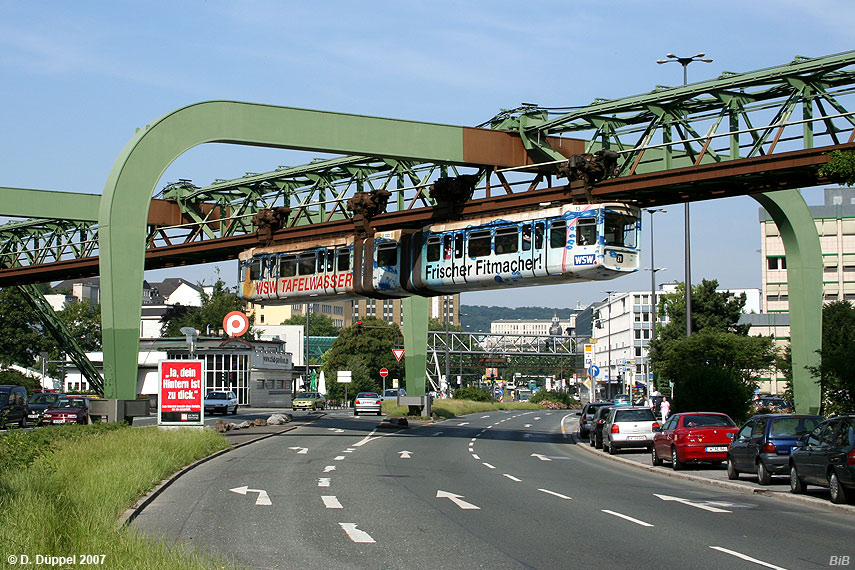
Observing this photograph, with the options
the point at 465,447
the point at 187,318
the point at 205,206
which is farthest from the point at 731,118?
the point at 187,318

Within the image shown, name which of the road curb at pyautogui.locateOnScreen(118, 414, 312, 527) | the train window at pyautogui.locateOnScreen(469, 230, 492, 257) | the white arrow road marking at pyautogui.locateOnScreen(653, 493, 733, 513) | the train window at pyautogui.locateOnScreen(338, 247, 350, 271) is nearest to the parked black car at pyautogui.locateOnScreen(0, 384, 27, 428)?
the road curb at pyautogui.locateOnScreen(118, 414, 312, 527)

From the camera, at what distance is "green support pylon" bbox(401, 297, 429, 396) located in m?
52.2

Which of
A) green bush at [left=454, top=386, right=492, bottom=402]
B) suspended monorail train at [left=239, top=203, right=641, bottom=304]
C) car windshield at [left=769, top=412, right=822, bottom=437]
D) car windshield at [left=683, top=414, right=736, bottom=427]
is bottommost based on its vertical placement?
green bush at [left=454, top=386, right=492, bottom=402]

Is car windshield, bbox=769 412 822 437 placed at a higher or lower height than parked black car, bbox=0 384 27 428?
higher

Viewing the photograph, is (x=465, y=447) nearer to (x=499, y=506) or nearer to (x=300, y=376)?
(x=499, y=506)

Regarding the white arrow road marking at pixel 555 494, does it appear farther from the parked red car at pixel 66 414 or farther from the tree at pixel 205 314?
the tree at pixel 205 314

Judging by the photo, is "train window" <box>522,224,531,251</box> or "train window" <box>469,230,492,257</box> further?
"train window" <box>469,230,492,257</box>

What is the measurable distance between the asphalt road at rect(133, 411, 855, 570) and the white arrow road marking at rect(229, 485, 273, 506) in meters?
0.02

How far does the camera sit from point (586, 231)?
2975cm

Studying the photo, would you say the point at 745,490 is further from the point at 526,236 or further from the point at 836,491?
the point at 526,236

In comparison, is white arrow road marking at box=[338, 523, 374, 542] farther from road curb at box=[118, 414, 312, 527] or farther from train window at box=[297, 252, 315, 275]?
train window at box=[297, 252, 315, 275]

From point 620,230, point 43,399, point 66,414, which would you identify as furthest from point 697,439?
point 43,399

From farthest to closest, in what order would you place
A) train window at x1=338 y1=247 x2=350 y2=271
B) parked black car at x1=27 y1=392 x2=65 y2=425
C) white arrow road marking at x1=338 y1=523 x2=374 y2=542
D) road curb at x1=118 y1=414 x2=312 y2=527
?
parked black car at x1=27 y1=392 x2=65 y2=425 → train window at x1=338 y1=247 x2=350 y2=271 → road curb at x1=118 y1=414 x2=312 y2=527 → white arrow road marking at x1=338 y1=523 x2=374 y2=542

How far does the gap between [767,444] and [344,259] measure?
19588 millimetres
